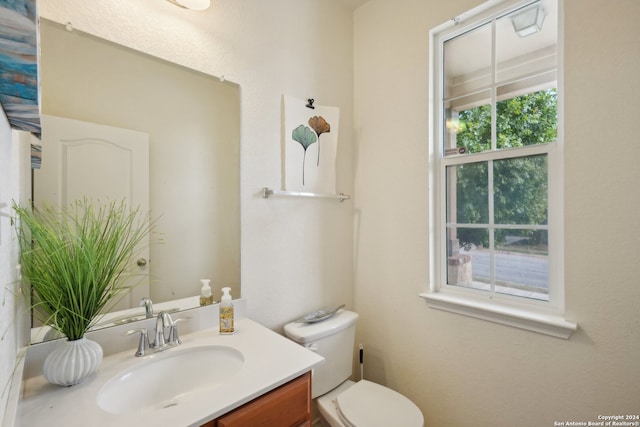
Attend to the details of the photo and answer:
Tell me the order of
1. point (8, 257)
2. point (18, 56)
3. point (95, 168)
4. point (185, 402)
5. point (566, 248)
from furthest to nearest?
point (566, 248), point (95, 168), point (185, 402), point (8, 257), point (18, 56)

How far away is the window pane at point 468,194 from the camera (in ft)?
4.68

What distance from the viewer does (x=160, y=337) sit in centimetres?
103

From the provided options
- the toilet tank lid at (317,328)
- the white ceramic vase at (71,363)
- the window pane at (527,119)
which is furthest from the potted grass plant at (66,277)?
the window pane at (527,119)

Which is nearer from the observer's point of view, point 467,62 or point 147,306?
point 147,306

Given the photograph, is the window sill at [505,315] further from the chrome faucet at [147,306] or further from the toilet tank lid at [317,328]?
the chrome faucet at [147,306]

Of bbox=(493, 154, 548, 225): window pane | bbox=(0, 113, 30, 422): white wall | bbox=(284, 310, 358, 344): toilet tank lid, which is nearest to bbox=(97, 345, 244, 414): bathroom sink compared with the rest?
bbox=(0, 113, 30, 422): white wall

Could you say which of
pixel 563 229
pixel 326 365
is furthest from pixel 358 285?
pixel 563 229

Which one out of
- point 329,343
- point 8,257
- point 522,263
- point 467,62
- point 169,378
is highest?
point 467,62

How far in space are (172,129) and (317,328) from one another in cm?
112

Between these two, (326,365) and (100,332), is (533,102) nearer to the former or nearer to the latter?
(326,365)

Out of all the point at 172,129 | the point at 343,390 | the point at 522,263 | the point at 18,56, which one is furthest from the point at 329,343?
the point at 18,56

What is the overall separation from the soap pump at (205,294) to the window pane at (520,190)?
1.36m

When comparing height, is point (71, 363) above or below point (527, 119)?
below

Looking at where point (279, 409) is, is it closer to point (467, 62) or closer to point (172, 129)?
point (172, 129)
